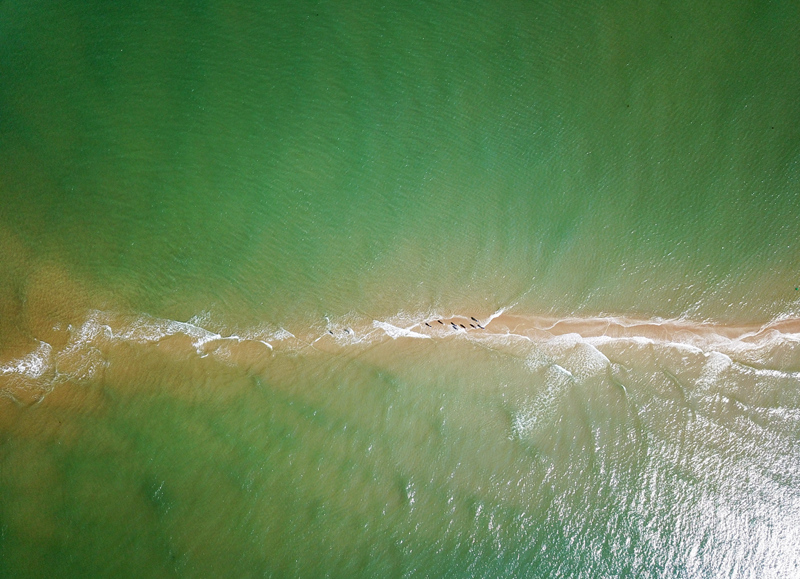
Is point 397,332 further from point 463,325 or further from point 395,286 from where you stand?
point 463,325

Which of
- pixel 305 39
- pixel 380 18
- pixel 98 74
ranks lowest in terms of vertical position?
pixel 98 74

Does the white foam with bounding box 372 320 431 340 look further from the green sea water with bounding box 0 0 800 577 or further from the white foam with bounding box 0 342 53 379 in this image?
the white foam with bounding box 0 342 53 379

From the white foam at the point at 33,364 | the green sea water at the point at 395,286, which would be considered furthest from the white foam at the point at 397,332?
the white foam at the point at 33,364

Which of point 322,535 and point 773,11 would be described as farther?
point 773,11

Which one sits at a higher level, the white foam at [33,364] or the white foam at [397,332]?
the white foam at [397,332]

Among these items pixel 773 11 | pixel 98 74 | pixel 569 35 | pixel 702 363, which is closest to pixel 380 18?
pixel 569 35

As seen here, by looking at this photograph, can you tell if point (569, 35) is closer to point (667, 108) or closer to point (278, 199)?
point (667, 108)

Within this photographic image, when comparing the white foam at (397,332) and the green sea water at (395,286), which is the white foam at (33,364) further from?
the white foam at (397,332)

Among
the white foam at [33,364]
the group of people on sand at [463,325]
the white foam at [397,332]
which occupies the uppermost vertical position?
the group of people on sand at [463,325]
